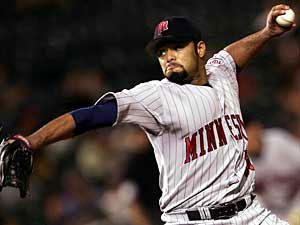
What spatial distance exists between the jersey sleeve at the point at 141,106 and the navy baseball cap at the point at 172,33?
0.34m

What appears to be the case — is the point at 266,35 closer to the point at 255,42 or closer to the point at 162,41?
the point at 255,42

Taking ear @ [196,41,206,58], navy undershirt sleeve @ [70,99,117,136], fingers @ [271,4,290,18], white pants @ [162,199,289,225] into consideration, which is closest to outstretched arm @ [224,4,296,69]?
fingers @ [271,4,290,18]

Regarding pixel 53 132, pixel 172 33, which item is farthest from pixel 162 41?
pixel 53 132

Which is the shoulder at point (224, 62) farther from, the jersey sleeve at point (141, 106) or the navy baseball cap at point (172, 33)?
the jersey sleeve at point (141, 106)

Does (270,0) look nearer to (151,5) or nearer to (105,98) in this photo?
(151,5)

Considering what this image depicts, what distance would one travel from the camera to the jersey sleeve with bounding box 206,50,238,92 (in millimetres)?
4289

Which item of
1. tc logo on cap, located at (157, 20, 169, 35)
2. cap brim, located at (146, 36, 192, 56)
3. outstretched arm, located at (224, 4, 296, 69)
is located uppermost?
tc logo on cap, located at (157, 20, 169, 35)

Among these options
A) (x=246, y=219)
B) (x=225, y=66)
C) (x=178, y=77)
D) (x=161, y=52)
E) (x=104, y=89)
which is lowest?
(x=104, y=89)

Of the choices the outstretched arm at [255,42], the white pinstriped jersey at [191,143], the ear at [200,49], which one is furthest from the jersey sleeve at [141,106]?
the outstretched arm at [255,42]

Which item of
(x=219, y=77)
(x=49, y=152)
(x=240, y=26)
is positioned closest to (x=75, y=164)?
(x=49, y=152)

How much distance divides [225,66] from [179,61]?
1.63 feet

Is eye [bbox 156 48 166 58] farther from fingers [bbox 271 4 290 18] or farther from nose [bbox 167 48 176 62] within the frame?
fingers [bbox 271 4 290 18]

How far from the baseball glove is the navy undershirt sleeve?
24cm

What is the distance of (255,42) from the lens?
460 cm
